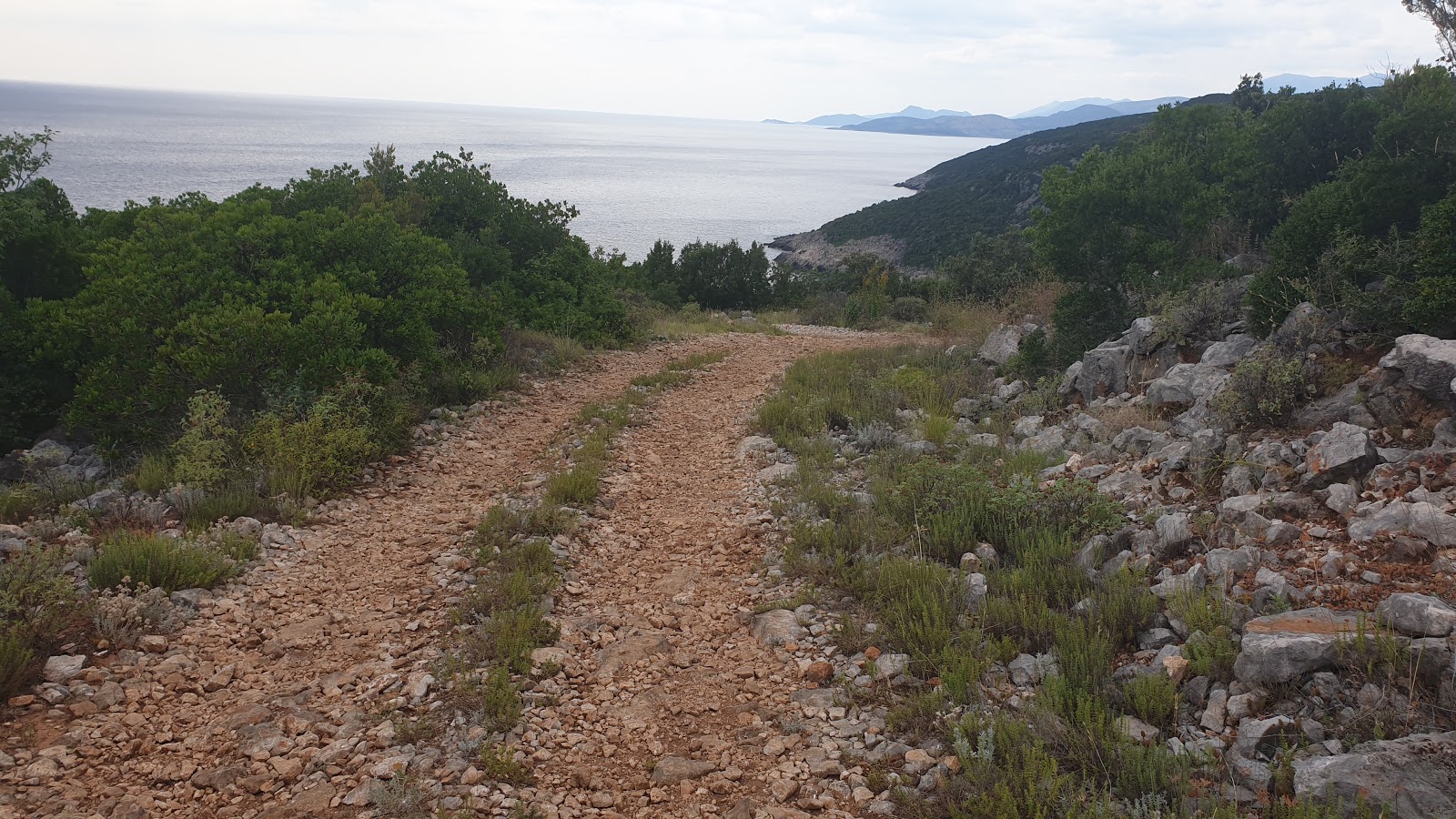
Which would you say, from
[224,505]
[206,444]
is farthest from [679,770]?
[206,444]

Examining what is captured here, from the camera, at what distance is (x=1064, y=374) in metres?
11.8

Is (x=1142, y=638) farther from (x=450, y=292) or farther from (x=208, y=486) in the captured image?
(x=450, y=292)

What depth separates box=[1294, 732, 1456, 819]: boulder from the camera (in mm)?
3240

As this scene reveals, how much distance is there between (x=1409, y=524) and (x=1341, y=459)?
Answer: 1.01 metres

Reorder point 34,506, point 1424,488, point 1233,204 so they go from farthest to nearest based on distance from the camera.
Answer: point 1233,204, point 34,506, point 1424,488

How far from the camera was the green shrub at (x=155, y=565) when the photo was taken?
20.1 ft

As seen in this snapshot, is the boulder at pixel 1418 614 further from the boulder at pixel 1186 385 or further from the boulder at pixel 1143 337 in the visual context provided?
the boulder at pixel 1143 337

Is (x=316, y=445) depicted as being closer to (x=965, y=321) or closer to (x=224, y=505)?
(x=224, y=505)

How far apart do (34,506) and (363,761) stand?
597 cm

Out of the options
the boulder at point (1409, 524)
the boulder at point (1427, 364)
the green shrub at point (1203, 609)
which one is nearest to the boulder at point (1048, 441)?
the boulder at point (1427, 364)

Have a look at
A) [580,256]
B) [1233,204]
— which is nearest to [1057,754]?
[1233,204]

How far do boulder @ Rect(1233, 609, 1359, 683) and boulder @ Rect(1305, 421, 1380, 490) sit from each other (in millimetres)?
2084

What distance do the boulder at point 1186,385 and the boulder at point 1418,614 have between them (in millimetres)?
4568

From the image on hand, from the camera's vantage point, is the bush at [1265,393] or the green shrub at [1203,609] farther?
the bush at [1265,393]
